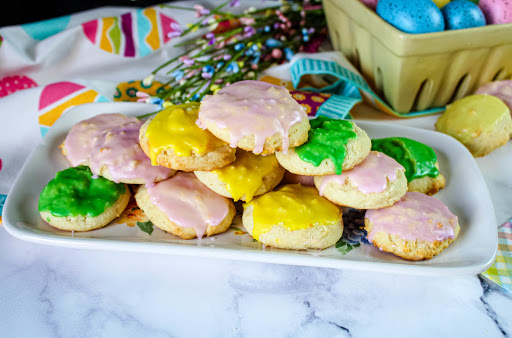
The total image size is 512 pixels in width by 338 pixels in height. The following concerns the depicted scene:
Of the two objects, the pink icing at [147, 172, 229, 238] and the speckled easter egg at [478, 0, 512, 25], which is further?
the speckled easter egg at [478, 0, 512, 25]

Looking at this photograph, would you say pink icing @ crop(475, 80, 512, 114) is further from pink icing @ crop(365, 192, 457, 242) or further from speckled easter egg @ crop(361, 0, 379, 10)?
pink icing @ crop(365, 192, 457, 242)

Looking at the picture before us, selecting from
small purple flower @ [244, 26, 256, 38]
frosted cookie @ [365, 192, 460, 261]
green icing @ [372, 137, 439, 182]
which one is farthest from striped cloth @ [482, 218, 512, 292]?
small purple flower @ [244, 26, 256, 38]

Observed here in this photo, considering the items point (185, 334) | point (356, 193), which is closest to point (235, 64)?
point (356, 193)

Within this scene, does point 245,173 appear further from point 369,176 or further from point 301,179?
point 369,176

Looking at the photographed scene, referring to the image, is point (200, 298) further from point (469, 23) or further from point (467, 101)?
point (469, 23)

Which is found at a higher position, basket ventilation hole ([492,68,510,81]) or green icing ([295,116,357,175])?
green icing ([295,116,357,175])

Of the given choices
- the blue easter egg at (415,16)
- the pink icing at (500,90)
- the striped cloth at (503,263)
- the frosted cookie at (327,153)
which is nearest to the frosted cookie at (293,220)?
the frosted cookie at (327,153)
